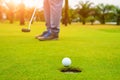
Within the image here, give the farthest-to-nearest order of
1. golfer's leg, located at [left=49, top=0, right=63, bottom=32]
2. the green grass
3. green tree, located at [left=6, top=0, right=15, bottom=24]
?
green tree, located at [left=6, top=0, right=15, bottom=24] < golfer's leg, located at [left=49, top=0, right=63, bottom=32] < the green grass

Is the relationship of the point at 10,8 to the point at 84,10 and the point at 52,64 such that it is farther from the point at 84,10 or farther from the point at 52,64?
the point at 52,64

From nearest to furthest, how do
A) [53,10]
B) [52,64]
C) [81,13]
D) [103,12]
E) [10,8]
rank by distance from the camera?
[52,64] < [53,10] < [10,8] < [103,12] < [81,13]

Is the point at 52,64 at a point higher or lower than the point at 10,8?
higher

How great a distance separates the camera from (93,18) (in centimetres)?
3447

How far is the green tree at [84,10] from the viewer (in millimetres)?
36059

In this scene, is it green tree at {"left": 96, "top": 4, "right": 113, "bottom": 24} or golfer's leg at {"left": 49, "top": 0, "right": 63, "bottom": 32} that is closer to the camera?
golfer's leg at {"left": 49, "top": 0, "right": 63, "bottom": 32}

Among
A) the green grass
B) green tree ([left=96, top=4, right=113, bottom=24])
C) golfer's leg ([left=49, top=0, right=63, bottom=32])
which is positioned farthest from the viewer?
green tree ([left=96, top=4, right=113, bottom=24])

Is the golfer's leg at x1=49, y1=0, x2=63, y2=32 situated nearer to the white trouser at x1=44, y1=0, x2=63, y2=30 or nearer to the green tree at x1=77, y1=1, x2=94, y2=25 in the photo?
the white trouser at x1=44, y1=0, x2=63, y2=30

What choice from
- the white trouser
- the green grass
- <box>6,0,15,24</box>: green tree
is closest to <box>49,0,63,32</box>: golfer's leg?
the white trouser

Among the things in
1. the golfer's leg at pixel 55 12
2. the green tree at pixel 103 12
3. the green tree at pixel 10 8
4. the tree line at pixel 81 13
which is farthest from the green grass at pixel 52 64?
the green tree at pixel 103 12

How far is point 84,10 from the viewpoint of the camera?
37031 millimetres

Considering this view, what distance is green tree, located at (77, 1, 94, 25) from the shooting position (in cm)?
3606

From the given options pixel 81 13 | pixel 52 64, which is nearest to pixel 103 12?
pixel 81 13

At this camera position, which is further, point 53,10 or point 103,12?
point 103,12
